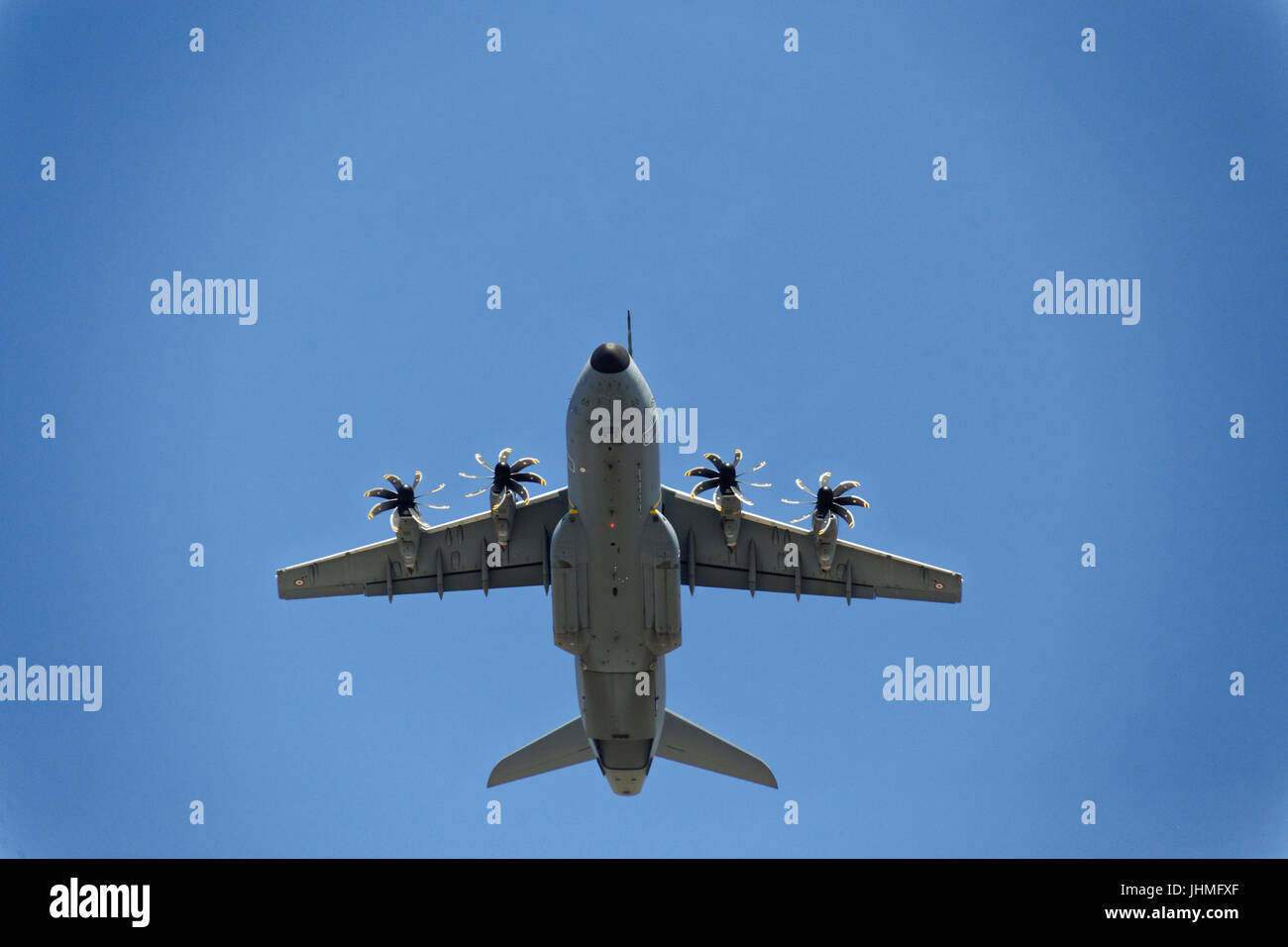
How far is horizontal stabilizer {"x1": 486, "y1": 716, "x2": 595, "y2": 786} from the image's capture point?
118 feet

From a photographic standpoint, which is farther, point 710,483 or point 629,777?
point 629,777

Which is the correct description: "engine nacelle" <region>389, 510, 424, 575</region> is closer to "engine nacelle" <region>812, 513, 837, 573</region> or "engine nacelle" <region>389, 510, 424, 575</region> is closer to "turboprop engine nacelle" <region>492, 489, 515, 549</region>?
"turboprop engine nacelle" <region>492, 489, 515, 549</region>

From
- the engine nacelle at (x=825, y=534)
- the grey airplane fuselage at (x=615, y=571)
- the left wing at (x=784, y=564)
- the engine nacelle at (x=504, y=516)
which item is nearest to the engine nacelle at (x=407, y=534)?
the engine nacelle at (x=504, y=516)

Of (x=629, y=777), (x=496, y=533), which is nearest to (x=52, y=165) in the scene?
(x=496, y=533)

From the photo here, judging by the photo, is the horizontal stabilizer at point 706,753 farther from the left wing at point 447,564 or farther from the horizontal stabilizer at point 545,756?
the left wing at point 447,564

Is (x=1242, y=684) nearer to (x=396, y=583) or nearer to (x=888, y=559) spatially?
(x=888, y=559)

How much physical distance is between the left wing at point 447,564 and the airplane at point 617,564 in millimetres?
40

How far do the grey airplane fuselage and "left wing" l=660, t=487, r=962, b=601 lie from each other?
11.0ft

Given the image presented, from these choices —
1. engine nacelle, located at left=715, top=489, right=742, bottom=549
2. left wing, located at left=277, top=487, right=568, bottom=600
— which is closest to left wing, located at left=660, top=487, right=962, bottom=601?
engine nacelle, located at left=715, top=489, right=742, bottom=549

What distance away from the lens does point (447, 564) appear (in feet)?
115

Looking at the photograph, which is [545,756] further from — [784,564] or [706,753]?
[784,564]
